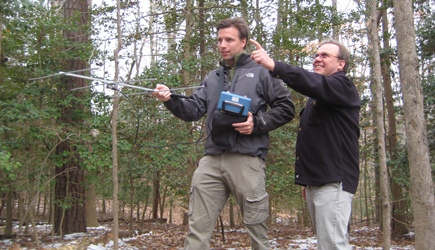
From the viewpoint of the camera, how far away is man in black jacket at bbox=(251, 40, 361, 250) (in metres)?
2.46

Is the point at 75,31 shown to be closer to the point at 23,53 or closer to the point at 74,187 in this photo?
the point at 23,53

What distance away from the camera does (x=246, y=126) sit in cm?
276

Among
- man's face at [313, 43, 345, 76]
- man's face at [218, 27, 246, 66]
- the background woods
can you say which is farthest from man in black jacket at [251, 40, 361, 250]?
the background woods

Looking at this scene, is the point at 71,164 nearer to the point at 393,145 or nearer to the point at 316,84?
the point at 316,84

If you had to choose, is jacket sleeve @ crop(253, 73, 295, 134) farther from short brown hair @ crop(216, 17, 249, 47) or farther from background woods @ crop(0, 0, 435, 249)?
background woods @ crop(0, 0, 435, 249)

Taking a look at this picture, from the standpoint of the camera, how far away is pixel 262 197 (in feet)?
9.37

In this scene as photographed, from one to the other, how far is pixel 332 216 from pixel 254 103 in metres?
0.95

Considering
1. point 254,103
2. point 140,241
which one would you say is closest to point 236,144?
point 254,103

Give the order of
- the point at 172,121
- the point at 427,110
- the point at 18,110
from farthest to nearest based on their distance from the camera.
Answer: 1. the point at 427,110
2. the point at 172,121
3. the point at 18,110

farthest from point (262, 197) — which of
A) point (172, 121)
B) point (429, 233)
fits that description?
point (429, 233)

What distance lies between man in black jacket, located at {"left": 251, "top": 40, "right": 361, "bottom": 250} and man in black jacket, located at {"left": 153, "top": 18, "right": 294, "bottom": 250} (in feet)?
0.92

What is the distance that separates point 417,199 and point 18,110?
701 cm

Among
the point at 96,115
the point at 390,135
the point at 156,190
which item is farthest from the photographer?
the point at 156,190

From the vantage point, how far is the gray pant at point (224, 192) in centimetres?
283
